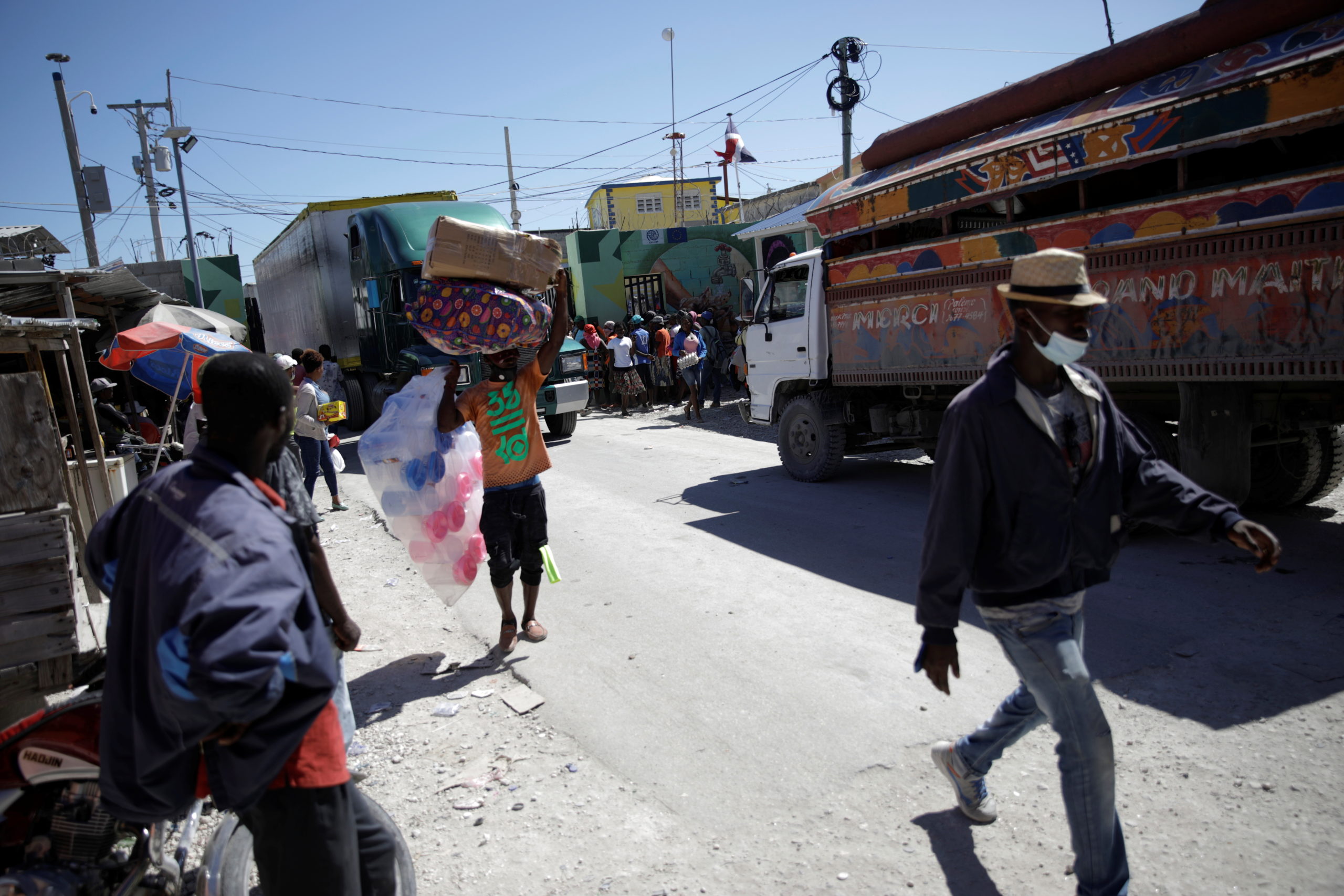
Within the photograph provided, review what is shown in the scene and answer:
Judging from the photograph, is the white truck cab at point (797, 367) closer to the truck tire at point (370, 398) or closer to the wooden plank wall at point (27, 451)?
the wooden plank wall at point (27, 451)

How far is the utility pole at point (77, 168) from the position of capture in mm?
19312

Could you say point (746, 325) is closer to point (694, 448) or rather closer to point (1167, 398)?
point (694, 448)

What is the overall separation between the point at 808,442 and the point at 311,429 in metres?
5.01

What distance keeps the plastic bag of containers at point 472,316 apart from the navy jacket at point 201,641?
2.53m

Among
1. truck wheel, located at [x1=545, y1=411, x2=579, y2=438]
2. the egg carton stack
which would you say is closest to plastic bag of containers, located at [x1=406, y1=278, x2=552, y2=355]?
the egg carton stack

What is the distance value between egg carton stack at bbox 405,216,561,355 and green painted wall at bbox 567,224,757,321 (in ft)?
59.1

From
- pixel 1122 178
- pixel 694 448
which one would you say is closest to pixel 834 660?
pixel 1122 178

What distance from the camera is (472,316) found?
427 centimetres

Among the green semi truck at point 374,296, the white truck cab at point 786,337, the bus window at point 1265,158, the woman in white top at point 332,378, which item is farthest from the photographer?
the woman in white top at point 332,378

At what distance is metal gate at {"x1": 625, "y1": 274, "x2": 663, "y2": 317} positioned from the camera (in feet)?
70.7

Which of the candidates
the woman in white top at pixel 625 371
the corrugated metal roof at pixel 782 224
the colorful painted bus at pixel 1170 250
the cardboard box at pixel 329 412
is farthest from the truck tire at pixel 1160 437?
the corrugated metal roof at pixel 782 224

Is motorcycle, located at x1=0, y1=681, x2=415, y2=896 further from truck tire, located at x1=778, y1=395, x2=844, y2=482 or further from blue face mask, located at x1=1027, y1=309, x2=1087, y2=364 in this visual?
truck tire, located at x1=778, y1=395, x2=844, y2=482

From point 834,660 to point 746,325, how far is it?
619cm

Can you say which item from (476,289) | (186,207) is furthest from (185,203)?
(476,289)
